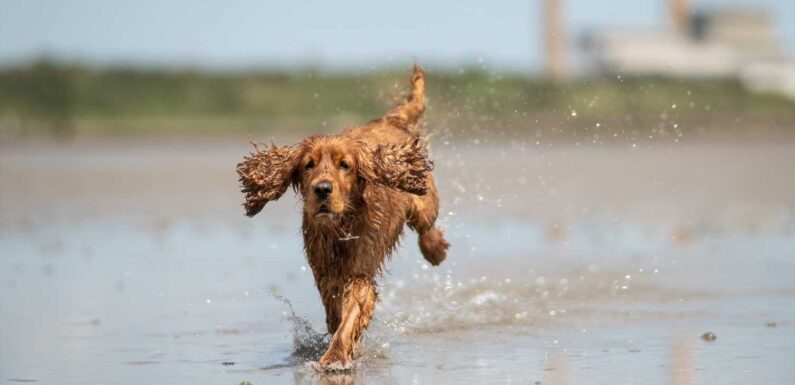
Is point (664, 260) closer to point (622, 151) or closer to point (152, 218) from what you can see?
point (152, 218)

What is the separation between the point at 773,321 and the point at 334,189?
258 cm

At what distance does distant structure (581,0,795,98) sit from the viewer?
7956 centimetres

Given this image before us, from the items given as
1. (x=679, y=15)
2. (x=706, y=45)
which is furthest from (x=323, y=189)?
(x=706, y=45)

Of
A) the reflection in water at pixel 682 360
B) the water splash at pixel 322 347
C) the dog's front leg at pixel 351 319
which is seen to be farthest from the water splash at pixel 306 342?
the reflection in water at pixel 682 360

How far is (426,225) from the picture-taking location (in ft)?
32.6

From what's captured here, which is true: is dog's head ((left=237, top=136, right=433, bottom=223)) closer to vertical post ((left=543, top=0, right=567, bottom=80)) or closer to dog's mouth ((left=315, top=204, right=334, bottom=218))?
dog's mouth ((left=315, top=204, right=334, bottom=218))

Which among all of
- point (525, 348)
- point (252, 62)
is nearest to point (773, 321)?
point (525, 348)

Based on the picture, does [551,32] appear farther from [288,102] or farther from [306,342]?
[306,342]

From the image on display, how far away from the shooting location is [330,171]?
8.17 m

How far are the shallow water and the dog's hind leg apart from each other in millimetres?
300

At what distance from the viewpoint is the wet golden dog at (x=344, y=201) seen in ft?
26.9

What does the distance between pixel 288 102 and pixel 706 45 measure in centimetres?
4006

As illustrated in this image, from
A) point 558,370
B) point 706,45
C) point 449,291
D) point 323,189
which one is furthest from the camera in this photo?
point 706,45

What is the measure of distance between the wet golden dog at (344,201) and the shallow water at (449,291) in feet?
0.89
